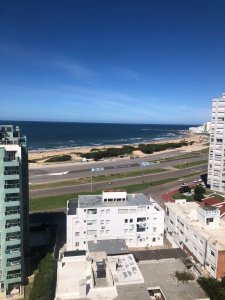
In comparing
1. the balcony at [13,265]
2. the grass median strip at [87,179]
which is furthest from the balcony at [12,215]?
the grass median strip at [87,179]

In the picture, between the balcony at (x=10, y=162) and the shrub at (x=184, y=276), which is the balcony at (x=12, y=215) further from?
the shrub at (x=184, y=276)

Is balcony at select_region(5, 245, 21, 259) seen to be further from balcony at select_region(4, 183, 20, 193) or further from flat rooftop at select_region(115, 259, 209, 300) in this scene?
flat rooftop at select_region(115, 259, 209, 300)

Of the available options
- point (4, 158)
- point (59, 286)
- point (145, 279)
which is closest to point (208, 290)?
point (145, 279)

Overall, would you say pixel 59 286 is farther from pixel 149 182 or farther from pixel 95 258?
pixel 149 182

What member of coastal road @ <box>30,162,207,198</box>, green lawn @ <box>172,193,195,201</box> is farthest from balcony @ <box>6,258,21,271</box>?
green lawn @ <box>172,193,195,201</box>

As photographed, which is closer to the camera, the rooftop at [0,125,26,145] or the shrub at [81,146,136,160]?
the rooftop at [0,125,26,145]

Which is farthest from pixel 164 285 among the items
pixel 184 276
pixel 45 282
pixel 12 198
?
pixel 12 198

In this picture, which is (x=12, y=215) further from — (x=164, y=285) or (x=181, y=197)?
(x=181, y=197)
